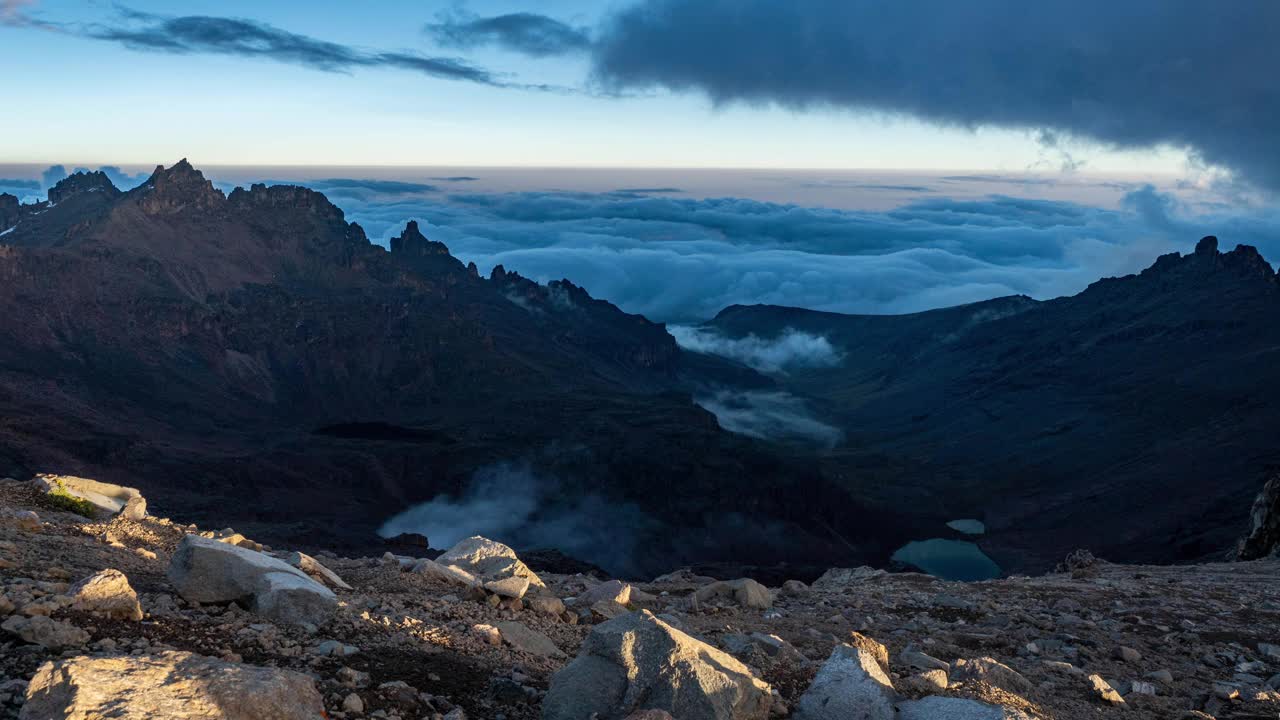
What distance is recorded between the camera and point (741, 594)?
73.2 ft

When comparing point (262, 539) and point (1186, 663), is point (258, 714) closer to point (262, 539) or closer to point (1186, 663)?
point (1186, 663)

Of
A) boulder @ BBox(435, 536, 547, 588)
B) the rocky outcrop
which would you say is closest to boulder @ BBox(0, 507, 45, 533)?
boulder @ BBox(435, 536, 547, 588)

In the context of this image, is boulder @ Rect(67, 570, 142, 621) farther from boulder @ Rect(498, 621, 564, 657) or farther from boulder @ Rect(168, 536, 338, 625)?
boulder @ Rect(498, 621, 564, 657)

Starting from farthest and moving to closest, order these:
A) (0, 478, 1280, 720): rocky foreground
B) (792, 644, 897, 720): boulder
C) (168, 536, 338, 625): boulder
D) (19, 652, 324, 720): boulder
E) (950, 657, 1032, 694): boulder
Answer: (950, 657, 1032, 694): boulder, (168, 536, 338, 625): boulder, (792, 644, 897, 720): boulder, (0, 478, 1280, 720): rocky foreground, (19, 652, 324, 720): boulder

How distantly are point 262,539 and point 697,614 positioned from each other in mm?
124971

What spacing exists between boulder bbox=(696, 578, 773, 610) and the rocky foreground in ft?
0.22

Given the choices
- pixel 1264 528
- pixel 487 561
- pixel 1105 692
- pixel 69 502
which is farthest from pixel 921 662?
pixel 1264 528

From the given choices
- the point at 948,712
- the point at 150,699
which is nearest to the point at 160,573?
the point at 150,699

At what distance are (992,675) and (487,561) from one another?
11227 millimetres

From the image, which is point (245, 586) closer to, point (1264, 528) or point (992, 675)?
point (992, 675)

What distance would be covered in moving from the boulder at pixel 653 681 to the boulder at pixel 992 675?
15.2 feet

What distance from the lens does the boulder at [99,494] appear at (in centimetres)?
2175

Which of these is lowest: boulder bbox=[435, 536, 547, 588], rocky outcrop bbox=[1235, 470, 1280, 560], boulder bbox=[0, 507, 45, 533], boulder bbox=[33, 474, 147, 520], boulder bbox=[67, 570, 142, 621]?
rocky outcrop bbox=[1235, 470, 1280, 560]

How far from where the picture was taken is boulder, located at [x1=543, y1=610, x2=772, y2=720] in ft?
35.5
